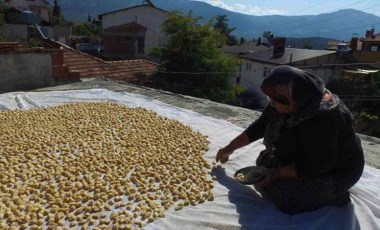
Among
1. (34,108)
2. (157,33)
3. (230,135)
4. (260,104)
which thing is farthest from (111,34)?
(230,135)

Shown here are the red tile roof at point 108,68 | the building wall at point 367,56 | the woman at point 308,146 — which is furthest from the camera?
the building wall at point 367,56

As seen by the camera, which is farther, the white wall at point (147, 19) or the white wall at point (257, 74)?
the white wall at point (257, 74)

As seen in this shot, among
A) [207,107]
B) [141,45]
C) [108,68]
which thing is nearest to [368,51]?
[141,45]

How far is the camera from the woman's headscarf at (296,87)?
5.69ft

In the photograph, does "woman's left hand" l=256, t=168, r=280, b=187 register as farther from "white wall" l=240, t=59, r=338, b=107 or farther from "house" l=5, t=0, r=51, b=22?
"house" l=5, t=0, r=51, b=22

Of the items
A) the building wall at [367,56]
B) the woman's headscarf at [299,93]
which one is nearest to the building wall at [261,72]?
the building wall at [367,56]

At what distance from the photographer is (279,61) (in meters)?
19.0

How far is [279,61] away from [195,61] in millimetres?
9232

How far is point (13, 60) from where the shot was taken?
504cm

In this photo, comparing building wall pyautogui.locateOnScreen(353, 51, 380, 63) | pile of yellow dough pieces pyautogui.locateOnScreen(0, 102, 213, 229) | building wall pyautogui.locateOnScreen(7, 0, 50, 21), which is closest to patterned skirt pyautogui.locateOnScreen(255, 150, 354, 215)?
pile of yellow dough pieces pyautogui.locateOnScreen(0, 102, 213, 229)

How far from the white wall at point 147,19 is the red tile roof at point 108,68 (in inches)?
354

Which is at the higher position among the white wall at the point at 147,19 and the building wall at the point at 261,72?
the white wall at the point at 147,19

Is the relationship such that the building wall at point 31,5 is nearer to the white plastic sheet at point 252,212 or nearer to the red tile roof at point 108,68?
the red tile roof at point 108,68

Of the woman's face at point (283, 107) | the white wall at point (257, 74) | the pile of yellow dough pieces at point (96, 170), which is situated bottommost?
the white wall at point (257, 74)
